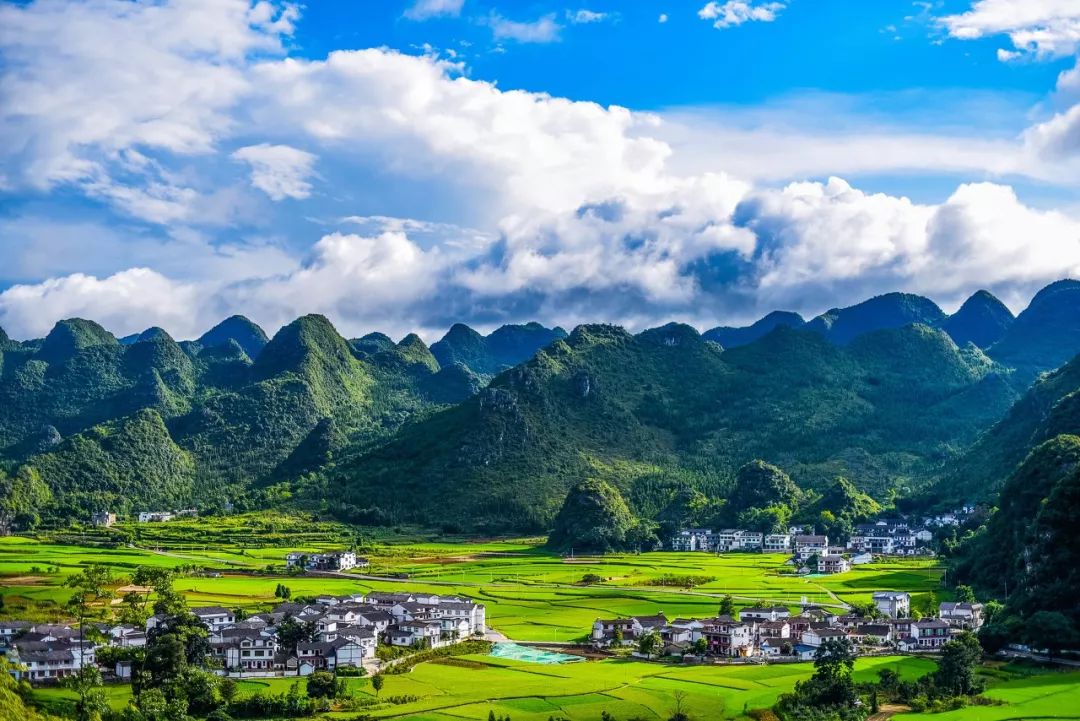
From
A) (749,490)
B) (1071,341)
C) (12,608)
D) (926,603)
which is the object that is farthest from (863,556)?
(1071,341)

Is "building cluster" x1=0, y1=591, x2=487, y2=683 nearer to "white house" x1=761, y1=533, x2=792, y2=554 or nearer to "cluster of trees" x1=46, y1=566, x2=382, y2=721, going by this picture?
"cluster of trees" x1=46, y1=566, x2=382, y2=721

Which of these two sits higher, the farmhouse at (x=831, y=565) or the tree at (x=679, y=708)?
the farmhouse at (x=831, y=565)

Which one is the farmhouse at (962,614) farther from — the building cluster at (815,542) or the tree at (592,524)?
the tree at (592,524)

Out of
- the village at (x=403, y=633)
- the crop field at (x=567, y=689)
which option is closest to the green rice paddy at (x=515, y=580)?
the village at (x=403, y=633)

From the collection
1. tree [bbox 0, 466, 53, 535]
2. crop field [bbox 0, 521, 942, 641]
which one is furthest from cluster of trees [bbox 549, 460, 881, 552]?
tree [bbox 0, 466, 53, 535]

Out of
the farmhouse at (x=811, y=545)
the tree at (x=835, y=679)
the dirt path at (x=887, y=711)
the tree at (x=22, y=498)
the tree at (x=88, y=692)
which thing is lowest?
the dirt path at (x=887, y=711)

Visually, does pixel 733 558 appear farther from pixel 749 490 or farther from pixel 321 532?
pixel 321 532

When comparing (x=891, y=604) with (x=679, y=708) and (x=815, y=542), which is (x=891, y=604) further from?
(x=815, y=542)
